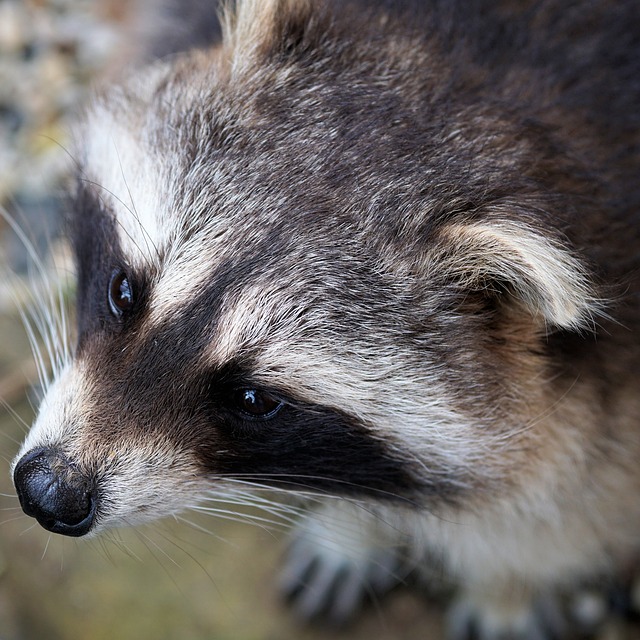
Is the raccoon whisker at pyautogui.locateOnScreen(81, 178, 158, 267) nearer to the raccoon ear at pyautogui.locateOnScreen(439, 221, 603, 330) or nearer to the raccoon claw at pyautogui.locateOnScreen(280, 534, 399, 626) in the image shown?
the raccoon ear at pyautogui.locateOnScreen(439, 221, 603, 330)

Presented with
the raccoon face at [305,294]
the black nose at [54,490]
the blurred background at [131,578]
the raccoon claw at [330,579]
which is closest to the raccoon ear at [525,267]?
the raccoon face at [305,294]

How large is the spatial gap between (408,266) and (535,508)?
3.11 ft

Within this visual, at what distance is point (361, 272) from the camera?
6.91 feet

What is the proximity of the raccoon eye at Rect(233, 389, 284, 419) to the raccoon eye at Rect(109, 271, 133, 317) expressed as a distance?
38cm

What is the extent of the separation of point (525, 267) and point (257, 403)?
0.76m

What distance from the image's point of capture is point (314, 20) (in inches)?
93.0

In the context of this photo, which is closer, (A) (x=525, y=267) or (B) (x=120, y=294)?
(A) (x=525, y=267)

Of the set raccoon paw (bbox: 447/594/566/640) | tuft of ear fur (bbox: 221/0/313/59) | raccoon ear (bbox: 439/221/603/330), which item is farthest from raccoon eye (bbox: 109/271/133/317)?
raccoon paw (bbox: 447/594/566/640)

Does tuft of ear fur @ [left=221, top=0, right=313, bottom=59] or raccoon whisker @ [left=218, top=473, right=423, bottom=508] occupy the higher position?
tuft of ear fur @ [left=221, top=0, right=313, bottom=59]

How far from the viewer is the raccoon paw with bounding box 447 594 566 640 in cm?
341

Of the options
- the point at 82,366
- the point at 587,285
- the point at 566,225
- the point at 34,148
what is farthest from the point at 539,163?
the point at 34,148

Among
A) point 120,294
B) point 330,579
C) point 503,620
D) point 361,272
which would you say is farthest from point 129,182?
point 503,620

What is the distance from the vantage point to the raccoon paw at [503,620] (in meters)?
3.41

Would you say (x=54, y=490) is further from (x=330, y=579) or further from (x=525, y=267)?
(x=330, y=579)
